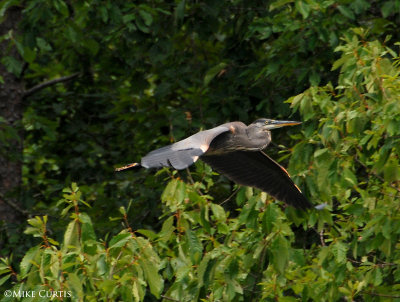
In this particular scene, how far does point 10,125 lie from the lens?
7473 millimetres

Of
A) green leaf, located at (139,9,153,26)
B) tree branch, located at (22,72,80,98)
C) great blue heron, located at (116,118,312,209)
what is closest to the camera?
great blue heron, located at (116,118,312,209)

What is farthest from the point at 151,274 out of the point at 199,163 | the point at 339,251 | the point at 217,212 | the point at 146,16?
the point at 146,16

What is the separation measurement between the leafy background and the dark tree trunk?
0.14 m

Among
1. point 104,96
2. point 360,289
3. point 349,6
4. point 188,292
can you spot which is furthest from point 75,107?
point 360,289

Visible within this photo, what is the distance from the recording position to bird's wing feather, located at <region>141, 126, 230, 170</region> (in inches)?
175

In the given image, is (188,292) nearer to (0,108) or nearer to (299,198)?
(299,198)

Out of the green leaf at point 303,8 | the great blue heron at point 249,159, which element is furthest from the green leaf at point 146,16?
the green leaf at point 303,8

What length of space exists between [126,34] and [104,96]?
4.03 ft

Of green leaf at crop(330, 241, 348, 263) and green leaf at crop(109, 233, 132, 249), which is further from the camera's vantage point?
green leaf at crop(330, 241, 348, 263)

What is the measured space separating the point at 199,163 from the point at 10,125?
109 inches

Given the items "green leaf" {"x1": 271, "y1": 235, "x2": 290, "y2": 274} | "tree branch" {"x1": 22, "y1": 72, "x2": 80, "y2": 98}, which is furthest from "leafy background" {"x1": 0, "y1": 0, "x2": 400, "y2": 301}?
"tree branch" {"x1": 22, "y1": 72, "x2": 80, "y2": 98}

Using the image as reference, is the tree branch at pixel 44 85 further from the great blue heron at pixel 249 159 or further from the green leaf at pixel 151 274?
the green leaf at pixel 151 274

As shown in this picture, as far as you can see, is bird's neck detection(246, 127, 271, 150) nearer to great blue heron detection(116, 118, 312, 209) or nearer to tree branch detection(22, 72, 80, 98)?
great blue heron detection(116, 118, 312, 209)

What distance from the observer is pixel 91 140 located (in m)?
8.03
